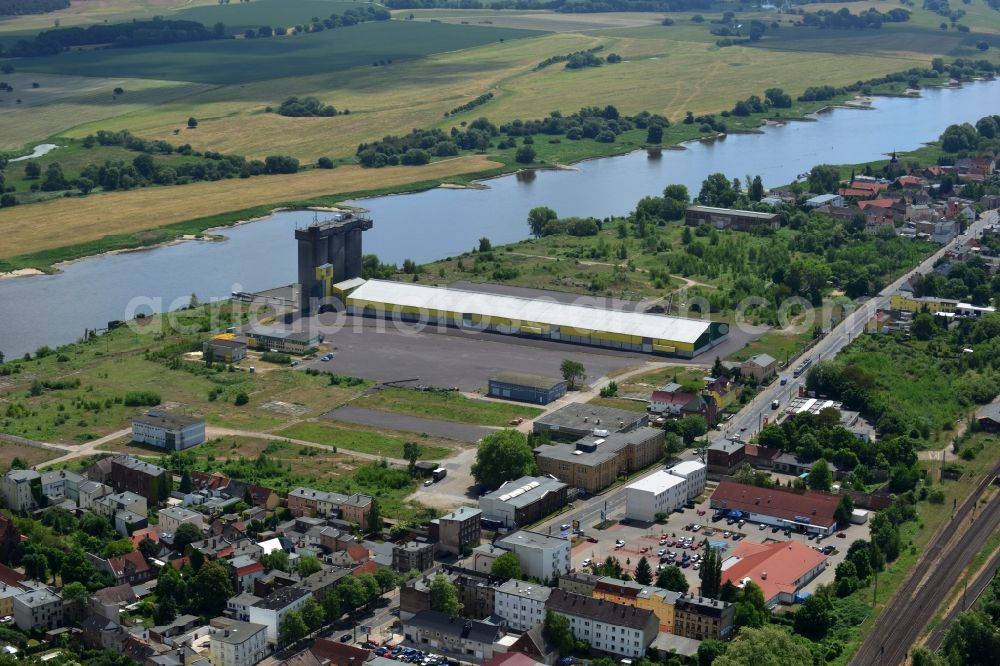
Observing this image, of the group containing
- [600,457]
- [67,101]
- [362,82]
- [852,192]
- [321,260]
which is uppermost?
[362,82]

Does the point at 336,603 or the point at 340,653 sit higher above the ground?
the point at 336,603

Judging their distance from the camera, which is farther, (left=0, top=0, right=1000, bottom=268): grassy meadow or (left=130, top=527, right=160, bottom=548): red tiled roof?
(left=0, top=0, right=1000, bottom=268): grassy meadow

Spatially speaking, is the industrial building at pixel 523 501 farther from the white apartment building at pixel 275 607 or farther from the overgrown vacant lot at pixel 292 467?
the white apartment building at pixel 275 607

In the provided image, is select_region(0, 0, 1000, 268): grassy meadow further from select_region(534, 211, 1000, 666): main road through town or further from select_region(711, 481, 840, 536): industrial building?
select_region(711, 481, 840, 536): industrial building

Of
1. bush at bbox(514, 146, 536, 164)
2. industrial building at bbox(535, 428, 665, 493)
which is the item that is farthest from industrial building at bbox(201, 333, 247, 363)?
bush at bbox(514, 146, 536, 164)

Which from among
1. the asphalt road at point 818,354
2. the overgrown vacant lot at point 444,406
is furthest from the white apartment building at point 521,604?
the overgrown vacant lot at point 444,406

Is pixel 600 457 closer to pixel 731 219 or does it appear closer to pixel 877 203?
pixel 731 219

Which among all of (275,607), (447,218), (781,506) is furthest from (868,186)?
(275,607)

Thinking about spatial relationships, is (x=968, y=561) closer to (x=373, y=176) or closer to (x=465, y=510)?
(x=465, y=510)
